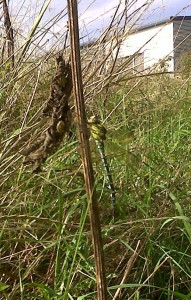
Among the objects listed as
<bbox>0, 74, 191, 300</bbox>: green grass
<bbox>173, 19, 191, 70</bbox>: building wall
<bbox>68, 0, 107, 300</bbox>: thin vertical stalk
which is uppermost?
<bbox>173, 19, 191, 70</bbox>: building wall

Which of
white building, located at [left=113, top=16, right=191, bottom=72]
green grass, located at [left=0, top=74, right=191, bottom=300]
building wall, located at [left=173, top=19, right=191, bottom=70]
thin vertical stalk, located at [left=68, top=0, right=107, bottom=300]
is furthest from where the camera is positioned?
building wall, located at [left=173, top=19, right=191, bottom=70]

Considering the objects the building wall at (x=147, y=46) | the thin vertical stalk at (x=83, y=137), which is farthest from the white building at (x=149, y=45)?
the thin vertical stalk at (x=83, y=137)

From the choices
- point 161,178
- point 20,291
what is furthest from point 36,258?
point 161,178

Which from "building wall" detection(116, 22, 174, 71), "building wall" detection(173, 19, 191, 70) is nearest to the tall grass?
"building wall" detection(116, 22, 174, 71)

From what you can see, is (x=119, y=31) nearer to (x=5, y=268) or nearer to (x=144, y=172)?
(x=144, y=172)

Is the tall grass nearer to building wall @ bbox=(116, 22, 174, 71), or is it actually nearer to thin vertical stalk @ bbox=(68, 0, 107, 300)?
thin vertical stalk @ bbox=(68, 0, 107, 300)

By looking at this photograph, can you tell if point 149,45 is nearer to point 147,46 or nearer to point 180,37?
point 147,46

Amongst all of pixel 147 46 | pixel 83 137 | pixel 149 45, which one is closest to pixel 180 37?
pixel 149 45

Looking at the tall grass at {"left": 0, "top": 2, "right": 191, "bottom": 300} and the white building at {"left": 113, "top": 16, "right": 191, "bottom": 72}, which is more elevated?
the white building at {"left": 113, "top": 16, "right": 191, "bottom": 72}

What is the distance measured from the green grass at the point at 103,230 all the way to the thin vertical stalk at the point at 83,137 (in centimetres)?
27

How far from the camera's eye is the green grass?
3.12 feet

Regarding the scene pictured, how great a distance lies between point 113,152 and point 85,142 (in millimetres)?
586

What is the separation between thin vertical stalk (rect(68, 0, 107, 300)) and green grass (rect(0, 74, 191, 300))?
274 mm

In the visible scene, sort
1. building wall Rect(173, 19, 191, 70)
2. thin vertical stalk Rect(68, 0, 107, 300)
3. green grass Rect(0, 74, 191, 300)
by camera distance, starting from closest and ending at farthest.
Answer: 1. thin vertical stalk Rect(68, 0, 107, 300)
2. green grass Rect(0, 74, 191, 300)
3. building wall Rect(173, 19, 191, 70)
